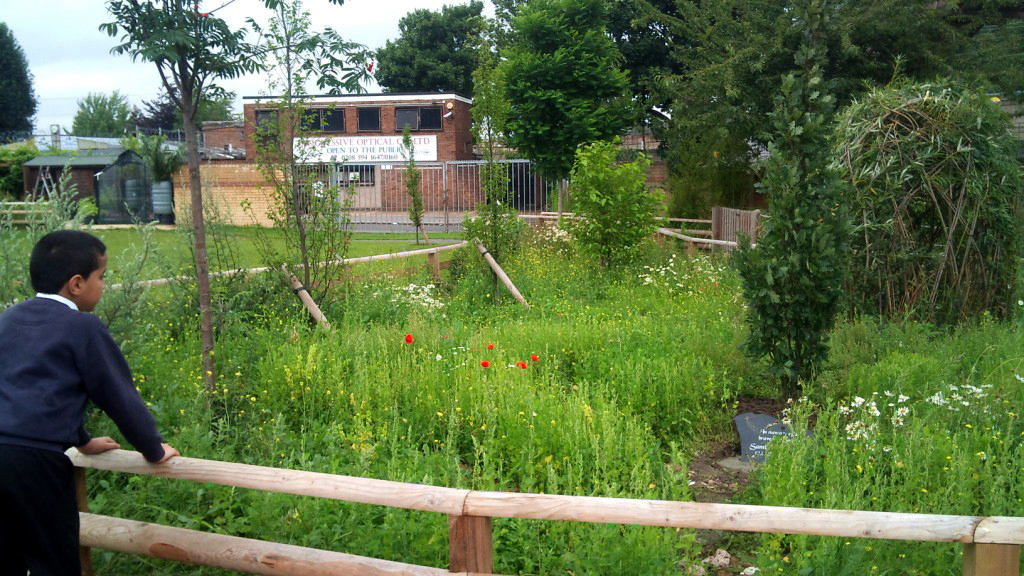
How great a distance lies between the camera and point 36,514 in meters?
2.75

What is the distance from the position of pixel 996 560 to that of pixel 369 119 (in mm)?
35305

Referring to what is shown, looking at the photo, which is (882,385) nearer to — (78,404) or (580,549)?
(580,549)

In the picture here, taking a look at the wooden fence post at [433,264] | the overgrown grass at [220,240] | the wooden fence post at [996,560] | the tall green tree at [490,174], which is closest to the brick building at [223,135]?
the overgrown grass at [220,240]

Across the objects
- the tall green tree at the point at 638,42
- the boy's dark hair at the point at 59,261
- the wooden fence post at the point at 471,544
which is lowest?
the wooden fence post at the point at 471,544

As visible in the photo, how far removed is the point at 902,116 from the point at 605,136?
13.6 meters

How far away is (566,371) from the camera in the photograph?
690cm

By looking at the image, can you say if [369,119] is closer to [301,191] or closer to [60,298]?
[301,191]

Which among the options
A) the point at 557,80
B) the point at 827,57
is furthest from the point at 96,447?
the point at 557,80

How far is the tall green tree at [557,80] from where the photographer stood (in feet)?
66.8

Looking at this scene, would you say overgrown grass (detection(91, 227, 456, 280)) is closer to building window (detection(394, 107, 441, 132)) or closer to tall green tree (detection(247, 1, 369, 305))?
tall green tree (detection(247, 1, 369, 305))

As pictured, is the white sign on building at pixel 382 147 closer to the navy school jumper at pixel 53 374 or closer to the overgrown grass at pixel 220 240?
the overgrown grass at pixel 220 240

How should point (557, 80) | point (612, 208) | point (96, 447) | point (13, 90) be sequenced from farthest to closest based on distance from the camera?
point (13, 90) → point (557, 80) → point (612, 208) → point (96, 447)

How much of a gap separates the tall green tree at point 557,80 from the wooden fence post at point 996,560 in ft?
58.7

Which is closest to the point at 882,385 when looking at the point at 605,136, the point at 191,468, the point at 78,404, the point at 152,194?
the point at 191,468
